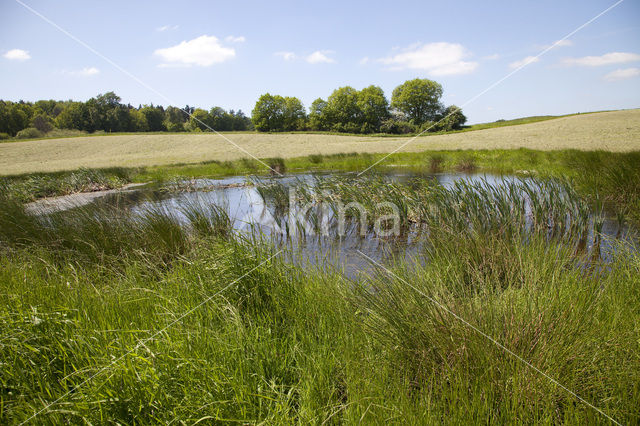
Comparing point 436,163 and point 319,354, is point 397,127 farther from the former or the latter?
point 319,354

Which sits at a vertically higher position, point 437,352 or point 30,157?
point 30,157

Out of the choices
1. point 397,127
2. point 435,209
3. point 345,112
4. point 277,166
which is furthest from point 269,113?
point 435,209

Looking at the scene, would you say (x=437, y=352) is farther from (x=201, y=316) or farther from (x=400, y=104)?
(x=400, y=104)

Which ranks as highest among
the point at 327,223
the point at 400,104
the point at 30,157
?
the point at 400,104

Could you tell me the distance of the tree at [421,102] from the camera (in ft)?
139

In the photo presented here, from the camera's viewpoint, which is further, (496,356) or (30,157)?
(30,157)

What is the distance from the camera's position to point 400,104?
44.6m

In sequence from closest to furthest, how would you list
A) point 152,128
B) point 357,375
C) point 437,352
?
1. point 357,375
2. point 437,352
3. point 152,128

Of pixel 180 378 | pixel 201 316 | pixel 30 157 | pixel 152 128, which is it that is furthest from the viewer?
pixel 152 128

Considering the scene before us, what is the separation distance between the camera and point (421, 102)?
43188 millimetres

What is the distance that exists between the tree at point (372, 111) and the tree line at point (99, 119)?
2316 centimetres

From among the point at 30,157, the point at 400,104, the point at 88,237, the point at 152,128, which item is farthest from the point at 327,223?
the point at 152,128

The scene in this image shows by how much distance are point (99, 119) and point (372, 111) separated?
52.5m

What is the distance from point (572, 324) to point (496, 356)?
1.96 ft
